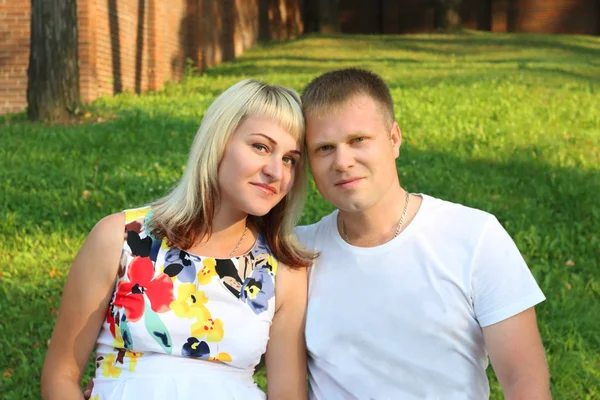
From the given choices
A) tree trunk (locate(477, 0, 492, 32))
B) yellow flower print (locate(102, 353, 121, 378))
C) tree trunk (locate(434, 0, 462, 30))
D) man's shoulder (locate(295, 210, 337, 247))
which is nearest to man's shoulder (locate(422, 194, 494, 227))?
man's shoulder (locate(295, 210, 337, 247))

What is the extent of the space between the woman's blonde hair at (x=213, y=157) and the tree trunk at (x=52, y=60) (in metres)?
7.43

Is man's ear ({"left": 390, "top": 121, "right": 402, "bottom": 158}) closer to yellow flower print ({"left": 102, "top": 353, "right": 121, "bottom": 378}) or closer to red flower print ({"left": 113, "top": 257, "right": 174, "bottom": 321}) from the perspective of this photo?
red flower print ({"left": 113, "top": 257, "right": 174, "bottom": 321})

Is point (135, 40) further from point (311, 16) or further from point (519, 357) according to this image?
point (311, 16)

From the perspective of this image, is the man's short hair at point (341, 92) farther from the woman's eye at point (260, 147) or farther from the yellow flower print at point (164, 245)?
the yellow flower print at point (164, 245)

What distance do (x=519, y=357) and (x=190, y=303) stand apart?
4.00 feet

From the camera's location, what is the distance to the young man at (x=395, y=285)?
9.23 ft

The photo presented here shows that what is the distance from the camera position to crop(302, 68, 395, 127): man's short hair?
3090 mm

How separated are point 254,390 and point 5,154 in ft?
20.5

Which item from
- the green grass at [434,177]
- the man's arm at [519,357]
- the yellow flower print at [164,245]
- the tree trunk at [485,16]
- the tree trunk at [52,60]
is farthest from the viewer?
the tree trunk at [485,16]

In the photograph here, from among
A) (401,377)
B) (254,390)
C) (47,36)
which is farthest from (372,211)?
(47,36)

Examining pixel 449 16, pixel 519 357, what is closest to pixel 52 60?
pixel 519 357

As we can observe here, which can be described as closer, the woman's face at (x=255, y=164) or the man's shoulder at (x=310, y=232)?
the woman's face at (x=255, y=164)

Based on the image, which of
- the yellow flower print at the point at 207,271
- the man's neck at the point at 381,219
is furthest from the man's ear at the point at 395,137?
the yellow flower print at the point at 207,271

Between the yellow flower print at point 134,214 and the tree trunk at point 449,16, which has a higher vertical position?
the tree trunk at point 449,16
